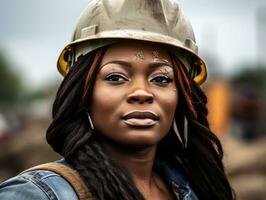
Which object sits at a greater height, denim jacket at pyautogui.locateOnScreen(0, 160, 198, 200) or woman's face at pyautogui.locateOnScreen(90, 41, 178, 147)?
woman's face at pyautogui.locateOnScreen(90, 41, 178, 147)

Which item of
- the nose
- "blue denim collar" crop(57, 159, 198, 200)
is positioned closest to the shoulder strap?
the nose

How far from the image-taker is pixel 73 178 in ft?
13.6

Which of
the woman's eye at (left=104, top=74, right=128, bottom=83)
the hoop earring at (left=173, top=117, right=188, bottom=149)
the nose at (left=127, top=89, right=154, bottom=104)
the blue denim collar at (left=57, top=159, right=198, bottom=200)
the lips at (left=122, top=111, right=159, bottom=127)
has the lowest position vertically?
the blue denim collar at (left=57, top=159, right=198, bottom=200)

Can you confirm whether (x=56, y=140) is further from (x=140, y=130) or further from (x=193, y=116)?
(x=193, y=116)

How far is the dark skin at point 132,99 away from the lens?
14.0ft

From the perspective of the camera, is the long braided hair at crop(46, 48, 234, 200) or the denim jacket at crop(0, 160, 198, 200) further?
the long braided hair at crop(46, 48, 234, 200)

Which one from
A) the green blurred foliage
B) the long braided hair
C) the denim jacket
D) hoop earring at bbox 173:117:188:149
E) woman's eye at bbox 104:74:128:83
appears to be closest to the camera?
the denim jacket

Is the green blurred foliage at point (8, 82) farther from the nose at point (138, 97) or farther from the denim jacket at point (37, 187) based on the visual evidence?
the denim jacket at point (37, 187)

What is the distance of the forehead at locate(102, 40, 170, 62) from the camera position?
4.34m

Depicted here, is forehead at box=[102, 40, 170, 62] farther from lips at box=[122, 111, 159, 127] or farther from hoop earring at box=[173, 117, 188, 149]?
hoop earring at box=[173, 117, 188, 149]

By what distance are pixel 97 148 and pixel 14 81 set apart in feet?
270

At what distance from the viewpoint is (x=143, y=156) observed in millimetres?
4488

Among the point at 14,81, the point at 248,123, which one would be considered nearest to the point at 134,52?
the point at 248,123

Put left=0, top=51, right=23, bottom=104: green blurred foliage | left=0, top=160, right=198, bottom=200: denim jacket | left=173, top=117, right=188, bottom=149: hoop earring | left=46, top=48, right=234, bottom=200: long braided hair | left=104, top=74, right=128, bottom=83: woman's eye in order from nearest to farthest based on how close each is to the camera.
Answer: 1. left=0, top=160, right=198, bottom=200: denim jacket
2. left=46, top=48, right=234, bottom=200: long braided hair
3. left=104, top=74, right=128, bottom=83: woman's eye
4. left=173, top=117, right=188, bottom=149: hoop earring
5. left=0, top=51, right=23, bottom=104: green blurred foliage
